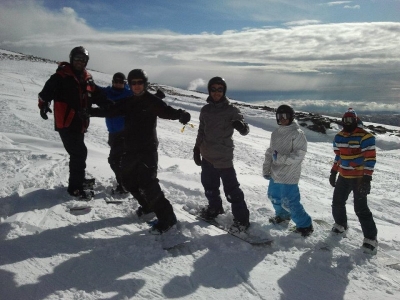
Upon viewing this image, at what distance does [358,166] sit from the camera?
13.6 ft

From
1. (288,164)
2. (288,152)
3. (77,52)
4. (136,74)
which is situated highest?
(77,52)

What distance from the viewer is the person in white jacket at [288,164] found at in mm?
4023

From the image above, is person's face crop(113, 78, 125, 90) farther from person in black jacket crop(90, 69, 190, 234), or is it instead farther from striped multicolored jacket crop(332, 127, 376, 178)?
striped multicolored jacket crop(332, 127, 376, 178)

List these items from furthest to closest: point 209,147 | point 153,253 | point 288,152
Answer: point 209,147 → point 288,152 → point 153,253

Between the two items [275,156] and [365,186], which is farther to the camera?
[275,156]

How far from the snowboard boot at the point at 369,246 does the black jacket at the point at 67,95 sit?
3.87 m

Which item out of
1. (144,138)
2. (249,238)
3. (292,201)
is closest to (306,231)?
(292,201)

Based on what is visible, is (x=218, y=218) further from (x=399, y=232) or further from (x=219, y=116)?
(x=399, y=232)

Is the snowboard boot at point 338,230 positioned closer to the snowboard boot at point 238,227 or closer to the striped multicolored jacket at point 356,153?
the striped multicolored jacket at point 356,153

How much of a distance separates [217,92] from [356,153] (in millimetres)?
1933

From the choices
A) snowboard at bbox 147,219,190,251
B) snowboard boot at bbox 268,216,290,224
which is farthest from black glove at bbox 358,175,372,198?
snowboard at bbox 147,219,190,251

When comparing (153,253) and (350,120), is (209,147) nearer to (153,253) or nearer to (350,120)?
(153,253)

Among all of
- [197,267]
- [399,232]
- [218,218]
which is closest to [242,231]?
[218,218]

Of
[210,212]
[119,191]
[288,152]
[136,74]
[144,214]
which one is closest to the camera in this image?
[136,74]
